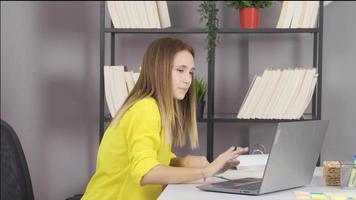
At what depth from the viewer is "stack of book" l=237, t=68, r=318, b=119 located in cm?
262

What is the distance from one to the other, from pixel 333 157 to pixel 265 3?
2.67ft

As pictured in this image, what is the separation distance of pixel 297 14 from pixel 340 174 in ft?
3.84

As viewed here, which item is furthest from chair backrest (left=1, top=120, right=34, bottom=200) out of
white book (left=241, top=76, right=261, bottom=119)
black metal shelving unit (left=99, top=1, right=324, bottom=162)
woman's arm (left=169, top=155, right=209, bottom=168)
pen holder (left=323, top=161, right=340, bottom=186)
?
white book (left=241, top=76, right=261, bottom=119)

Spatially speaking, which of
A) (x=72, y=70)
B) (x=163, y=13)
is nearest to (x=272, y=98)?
(x=163, y=13)

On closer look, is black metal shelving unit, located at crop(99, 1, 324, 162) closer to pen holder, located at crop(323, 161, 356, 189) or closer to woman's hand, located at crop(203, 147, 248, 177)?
pen holder, located at crop(323, 161, 356, 189)

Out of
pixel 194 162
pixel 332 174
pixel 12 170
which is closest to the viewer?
pixel 12 170

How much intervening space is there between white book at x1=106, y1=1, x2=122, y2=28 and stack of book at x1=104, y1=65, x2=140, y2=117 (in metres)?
0.21

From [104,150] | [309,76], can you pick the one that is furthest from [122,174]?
[309,76]

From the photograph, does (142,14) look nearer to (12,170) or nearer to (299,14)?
(299,14)

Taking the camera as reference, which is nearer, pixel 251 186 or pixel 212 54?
pixel 251 186

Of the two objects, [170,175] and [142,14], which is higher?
[142,14]

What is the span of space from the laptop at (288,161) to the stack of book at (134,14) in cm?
120

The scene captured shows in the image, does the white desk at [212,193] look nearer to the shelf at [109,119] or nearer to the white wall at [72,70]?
the shelf at [109,119]

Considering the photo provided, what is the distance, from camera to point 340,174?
1.66 metres
